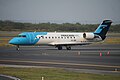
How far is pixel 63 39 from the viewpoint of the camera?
68.6 metres

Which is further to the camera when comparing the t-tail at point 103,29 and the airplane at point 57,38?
the t-tail at point 103,29

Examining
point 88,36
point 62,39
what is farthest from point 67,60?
point 88,36

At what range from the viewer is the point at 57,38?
68.2m

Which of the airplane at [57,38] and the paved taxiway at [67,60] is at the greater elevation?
the airplane at [57,38]

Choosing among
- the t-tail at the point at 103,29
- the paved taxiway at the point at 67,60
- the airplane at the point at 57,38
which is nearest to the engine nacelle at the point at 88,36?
the airplane at the point at 57,38

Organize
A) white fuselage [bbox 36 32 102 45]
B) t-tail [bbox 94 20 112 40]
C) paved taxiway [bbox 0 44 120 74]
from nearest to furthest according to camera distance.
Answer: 1. paved taxiway [bbox 0 44 120 74]
2. white fuselage [bbox 36 32 102 45]
3. t-tail [bbox 94 20 112 40]

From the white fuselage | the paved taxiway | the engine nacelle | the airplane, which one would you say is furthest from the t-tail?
the paved taxiway

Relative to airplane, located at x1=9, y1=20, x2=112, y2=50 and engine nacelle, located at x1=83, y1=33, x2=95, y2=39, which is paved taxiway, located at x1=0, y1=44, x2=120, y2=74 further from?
engine nacelle, located at x1=83, y1=33, x2=95, y2=39

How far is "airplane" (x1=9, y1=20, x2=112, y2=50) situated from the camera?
215ft

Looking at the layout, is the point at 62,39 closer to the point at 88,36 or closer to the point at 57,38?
the point at 57,38

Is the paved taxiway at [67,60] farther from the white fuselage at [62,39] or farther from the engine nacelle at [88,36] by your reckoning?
the engine nacelle at [88,36]

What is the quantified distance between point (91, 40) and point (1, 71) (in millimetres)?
40822

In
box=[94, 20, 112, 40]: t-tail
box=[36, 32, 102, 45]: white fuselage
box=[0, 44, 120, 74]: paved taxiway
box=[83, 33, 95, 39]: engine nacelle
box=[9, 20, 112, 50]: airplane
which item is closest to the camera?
box=[0, 44, 120, 74]: paved taxiway

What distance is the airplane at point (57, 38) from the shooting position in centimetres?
6556
